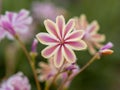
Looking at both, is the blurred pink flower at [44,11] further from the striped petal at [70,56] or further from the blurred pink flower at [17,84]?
the striped petal at [70,56]

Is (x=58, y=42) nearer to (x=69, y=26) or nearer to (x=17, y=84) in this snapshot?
(x=69, y=26)

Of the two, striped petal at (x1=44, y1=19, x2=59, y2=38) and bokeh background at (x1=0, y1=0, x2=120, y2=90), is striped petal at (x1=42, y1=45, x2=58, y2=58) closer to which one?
striped petal at (x1=44, y1=19, x2=59, y2=38)

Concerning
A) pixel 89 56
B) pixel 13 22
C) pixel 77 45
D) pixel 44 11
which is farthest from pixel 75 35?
pixel 44 11

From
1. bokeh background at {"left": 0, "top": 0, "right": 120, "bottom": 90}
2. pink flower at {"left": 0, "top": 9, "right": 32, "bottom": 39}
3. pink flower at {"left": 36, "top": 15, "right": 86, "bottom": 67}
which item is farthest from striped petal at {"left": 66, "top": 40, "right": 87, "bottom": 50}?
bokeh background at {"left": 0, "top": 0, "right": 120, "bottom": 90}

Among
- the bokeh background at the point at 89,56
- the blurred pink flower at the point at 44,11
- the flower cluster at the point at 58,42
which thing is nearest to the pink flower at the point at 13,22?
the flower cluster at the point at 58,42

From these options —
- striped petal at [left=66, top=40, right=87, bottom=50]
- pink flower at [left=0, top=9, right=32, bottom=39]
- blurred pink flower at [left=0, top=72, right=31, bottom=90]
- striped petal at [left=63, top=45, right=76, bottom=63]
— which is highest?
pink flower at [left=0, top=9, right=32, bottom=39]

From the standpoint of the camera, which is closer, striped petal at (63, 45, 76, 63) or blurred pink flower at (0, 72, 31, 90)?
striped petal at (63, 45, 76, 63)

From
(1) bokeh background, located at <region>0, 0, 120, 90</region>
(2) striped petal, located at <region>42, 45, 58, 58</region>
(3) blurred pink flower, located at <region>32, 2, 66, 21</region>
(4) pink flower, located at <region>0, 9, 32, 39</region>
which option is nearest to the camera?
(2) striped petal, located at <region>42, 45, 58, 58</region>
